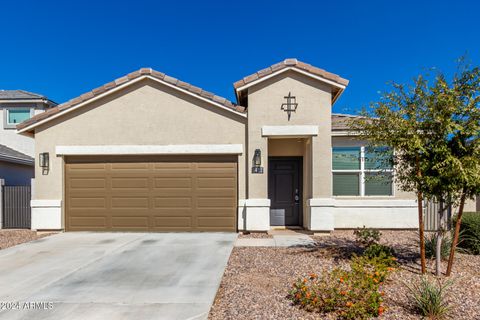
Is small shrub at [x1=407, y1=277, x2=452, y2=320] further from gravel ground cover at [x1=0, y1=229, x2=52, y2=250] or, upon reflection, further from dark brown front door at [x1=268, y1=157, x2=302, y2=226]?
gravel ground cover at [x1=0, y1=229, x2=52, y2=250]

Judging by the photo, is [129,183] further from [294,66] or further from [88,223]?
[294,66]

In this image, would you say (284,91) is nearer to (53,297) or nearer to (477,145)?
(477,145)

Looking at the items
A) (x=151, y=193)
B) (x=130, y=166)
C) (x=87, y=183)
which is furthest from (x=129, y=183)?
(x=87, y=183)

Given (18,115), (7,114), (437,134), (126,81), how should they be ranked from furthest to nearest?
(18,115), (7,114), (126,81), (437,134)

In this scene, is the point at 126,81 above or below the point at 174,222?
above

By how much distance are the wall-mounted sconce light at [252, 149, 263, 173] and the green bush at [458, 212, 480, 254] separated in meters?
5.23

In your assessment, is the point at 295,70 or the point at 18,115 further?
the point at 18,115

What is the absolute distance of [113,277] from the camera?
525 cm

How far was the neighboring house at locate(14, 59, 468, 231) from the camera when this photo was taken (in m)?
8.85

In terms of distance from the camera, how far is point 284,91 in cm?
887

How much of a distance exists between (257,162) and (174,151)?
259 centimetres

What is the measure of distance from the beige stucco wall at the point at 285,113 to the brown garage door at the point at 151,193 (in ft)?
2.95

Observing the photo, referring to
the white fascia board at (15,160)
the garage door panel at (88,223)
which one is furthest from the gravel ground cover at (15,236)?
the white fascia board at (15,160)

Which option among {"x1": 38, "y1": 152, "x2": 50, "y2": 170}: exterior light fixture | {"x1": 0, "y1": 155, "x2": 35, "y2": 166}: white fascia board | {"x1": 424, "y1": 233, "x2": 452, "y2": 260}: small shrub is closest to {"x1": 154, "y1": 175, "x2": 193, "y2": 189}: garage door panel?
{"x1": 38, "y1": 152, "x2": 50, "y2": 170}: exterior light fixture
